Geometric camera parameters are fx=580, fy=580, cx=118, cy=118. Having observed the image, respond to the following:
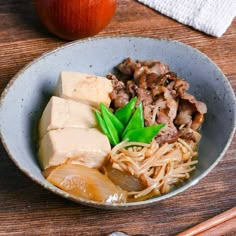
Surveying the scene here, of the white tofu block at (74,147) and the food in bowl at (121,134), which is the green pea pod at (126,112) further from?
the white tofu block at (74,147)

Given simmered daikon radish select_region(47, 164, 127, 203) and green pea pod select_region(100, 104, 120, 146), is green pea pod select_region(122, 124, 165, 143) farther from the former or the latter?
simmered daikon radish select_region(47, 164, 127, 203)

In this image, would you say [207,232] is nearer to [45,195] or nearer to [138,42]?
[45,195]

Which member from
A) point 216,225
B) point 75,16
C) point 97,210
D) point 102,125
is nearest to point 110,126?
point 102,125

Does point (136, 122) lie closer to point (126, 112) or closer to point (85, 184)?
point (126, 112)

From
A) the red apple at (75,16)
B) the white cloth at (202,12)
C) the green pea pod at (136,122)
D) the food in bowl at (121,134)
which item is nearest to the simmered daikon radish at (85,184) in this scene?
the food in bowl at (121,134)

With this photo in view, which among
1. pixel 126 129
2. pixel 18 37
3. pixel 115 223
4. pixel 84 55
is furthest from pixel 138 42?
pixel 115 223
